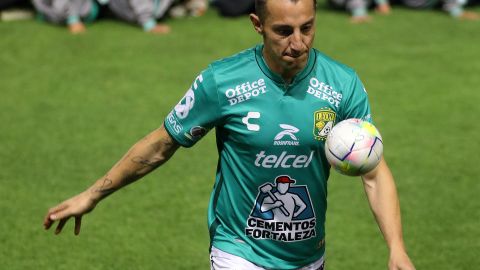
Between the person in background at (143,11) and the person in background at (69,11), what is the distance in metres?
0.36

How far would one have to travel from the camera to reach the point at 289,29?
481 cm

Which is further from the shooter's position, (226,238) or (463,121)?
(463,121)

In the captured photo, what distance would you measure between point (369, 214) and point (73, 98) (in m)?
4.44

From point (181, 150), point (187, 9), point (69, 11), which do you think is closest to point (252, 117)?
point (181, 150)

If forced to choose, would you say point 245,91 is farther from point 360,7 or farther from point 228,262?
point 360,7

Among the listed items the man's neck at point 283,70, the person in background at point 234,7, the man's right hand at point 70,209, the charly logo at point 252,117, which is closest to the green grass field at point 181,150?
the person in background at point 234,7

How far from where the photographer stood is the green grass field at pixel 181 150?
802 cm

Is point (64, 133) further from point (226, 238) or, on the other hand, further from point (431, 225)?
point (226, 238)

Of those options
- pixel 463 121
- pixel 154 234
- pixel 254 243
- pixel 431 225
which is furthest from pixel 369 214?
pixel 254 243

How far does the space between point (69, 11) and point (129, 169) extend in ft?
29.1

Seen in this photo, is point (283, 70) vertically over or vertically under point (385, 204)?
over

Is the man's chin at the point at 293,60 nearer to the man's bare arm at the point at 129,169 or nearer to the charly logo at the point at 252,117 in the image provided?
the charly logo at the point at 252,117

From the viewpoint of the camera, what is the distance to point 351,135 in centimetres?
481

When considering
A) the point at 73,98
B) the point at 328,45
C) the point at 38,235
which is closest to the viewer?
the point at 38,235
